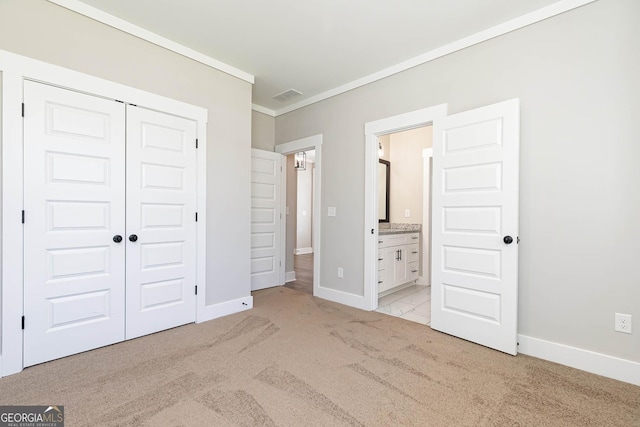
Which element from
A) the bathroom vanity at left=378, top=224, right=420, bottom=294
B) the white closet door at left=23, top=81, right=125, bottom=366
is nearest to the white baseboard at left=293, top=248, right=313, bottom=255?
the bathroom vanity at left=378, top=224, right=420, bottom=294

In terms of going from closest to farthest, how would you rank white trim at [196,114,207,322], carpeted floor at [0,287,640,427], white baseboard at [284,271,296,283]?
carpeted floor at [0,287,640,427] → white trim at [196,114,207,322] → white baseboard at [284,271,296,283]

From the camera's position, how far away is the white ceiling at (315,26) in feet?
7.67

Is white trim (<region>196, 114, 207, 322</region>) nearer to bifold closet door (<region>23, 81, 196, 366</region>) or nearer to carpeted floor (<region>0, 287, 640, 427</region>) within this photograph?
bifold closet door (<region>23, 81, 196, 366</region>)

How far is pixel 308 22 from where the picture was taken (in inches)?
100.0

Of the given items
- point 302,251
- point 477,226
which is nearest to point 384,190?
point 477,226

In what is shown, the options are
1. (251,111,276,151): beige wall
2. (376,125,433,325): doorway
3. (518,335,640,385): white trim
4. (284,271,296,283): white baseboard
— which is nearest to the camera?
(518,335,640,385): white trim

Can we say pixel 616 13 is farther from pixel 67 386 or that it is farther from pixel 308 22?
pixel 67 386

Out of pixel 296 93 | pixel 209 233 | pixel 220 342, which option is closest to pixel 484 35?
pixel 296 93

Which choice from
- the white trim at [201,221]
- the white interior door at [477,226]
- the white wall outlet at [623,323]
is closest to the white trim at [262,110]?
the white trim at [201,221]

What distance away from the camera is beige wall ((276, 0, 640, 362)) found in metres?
2.05

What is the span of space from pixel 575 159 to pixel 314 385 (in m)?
2.53

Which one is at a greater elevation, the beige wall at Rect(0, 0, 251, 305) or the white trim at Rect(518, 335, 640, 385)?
the beige wall at Rect(0, 0, 251, 305)

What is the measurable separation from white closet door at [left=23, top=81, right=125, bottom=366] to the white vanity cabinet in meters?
2.87

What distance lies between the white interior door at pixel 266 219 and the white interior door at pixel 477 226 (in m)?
2.49
